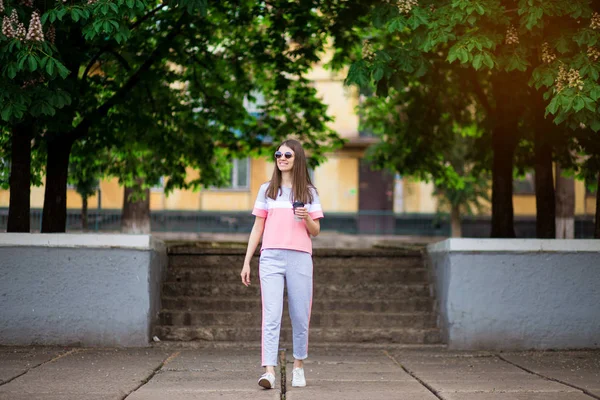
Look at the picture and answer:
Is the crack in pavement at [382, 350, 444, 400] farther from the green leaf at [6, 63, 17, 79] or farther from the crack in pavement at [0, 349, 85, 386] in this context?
the green leaf at [6, 63, 17, 79]

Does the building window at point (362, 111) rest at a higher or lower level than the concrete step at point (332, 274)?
higher

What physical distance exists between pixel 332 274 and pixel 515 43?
4317mm

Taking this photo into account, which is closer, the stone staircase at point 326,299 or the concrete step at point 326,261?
the stone staircase at point 326,299

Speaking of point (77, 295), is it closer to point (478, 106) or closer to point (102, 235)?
point (102, 235)

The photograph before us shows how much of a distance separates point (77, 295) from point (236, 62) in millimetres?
7258

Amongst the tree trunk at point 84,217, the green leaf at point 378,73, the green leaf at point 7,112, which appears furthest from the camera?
the tree trunk at point 84,217

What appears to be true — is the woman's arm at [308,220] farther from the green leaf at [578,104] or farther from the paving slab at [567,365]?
the green leaf at [578,104]

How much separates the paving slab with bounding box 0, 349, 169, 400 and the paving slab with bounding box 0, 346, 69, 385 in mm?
121

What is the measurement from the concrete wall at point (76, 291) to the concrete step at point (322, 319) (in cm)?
80

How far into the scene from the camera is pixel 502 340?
9969 mm

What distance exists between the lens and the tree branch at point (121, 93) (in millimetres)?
12281

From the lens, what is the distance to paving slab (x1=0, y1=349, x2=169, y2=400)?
6706 mm

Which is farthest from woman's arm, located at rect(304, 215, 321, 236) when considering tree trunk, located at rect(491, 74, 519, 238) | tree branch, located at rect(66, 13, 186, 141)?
tree trunk, located at rect(491, 74, 519, 238)

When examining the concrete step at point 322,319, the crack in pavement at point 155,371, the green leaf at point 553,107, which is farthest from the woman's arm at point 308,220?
the concrete step at point 322,319
